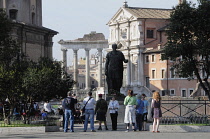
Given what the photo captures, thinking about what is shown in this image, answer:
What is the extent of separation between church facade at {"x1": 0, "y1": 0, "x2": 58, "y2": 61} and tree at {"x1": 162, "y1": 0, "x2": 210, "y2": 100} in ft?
41.9

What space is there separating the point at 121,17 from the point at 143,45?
9597 millimetres

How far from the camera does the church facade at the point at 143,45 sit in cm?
10131

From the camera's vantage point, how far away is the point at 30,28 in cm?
5534

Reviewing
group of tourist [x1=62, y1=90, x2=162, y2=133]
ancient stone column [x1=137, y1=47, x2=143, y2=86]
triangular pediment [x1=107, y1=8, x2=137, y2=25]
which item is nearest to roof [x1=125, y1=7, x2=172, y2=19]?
triangular pediment [x1=107, y1=8, x2=137, y2=25]

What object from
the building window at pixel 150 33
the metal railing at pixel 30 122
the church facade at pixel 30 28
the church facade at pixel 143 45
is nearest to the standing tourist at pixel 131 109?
the metal railing at pixel 30 122

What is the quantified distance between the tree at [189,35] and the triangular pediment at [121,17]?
219 ft

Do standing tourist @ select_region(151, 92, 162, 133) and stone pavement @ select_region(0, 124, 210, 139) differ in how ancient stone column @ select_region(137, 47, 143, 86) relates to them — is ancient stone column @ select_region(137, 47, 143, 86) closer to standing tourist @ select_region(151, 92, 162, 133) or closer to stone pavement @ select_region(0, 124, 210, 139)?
standing tourist @ select_region(151, 92, 162, 133)

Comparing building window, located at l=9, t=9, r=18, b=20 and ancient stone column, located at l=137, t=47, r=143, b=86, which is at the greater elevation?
building window, located at l=9, t=9, r=18, b=20

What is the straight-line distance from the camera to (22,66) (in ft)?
105

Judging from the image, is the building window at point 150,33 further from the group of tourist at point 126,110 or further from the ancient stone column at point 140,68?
the group of tourist at point 126,110

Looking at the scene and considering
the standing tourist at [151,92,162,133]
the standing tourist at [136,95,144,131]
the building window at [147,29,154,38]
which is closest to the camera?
the standing tourist at [151,92,162,133]

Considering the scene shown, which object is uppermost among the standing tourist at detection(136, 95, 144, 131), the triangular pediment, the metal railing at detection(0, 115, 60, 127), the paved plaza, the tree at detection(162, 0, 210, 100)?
the triangular pediment

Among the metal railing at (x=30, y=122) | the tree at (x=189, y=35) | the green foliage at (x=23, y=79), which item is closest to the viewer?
the metal railing at (x=30, y=122)

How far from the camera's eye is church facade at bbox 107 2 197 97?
10131 cm
